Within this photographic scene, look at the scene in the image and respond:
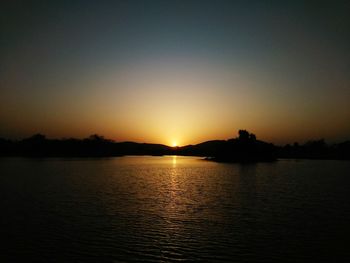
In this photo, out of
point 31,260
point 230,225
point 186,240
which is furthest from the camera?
point 230,225

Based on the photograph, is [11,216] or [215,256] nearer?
[215,256]

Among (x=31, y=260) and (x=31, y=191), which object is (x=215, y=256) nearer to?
(x=31, y=260)

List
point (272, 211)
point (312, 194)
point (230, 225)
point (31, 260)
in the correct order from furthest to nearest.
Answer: point (312, 194)
point (272, 211)
point (230, 225)
point (31, 260)

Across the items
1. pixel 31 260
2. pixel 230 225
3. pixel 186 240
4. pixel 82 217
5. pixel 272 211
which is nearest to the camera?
pixel 31 260

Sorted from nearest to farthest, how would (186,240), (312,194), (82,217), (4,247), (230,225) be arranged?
1. (4,247)
2. (186,240)
3. (230,225)
4. (82,217)
5. (312,194)

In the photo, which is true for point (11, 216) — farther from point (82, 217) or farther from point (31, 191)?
point (31, 191)

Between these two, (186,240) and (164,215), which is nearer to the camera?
(186,240)

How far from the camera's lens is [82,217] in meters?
33.8

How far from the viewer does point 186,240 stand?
83.4ft

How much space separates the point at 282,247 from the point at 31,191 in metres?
45.4

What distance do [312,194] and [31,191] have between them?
48037mm

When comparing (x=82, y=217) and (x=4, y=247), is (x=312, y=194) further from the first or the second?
(x=4, y=247)

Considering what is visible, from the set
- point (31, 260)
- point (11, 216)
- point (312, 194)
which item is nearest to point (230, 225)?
point (31, 260)

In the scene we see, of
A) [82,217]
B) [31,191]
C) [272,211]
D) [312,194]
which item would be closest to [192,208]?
[272,211]
